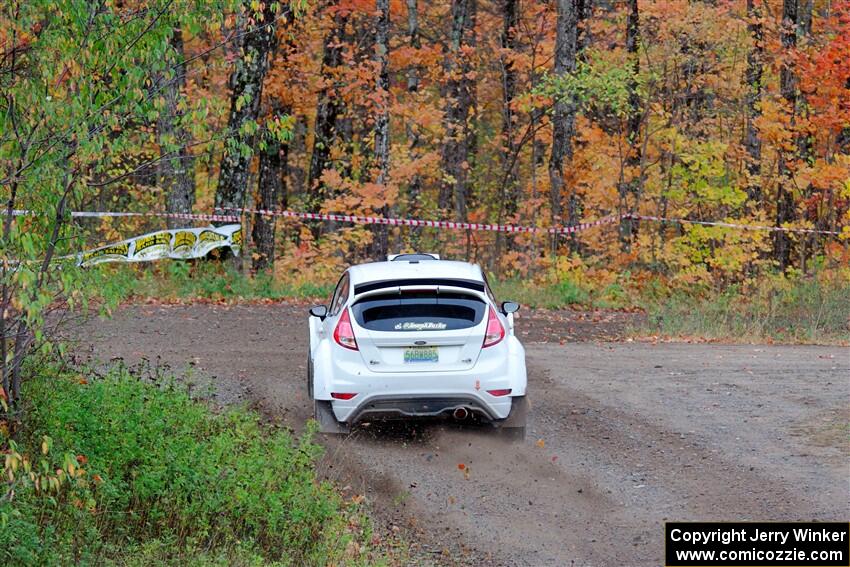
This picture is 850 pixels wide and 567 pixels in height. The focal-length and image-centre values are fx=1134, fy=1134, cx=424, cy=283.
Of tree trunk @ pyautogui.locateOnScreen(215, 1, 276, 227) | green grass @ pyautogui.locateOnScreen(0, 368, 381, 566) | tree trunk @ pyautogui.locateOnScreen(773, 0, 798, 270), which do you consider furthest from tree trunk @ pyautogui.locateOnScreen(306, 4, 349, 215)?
green grass @ pyautogui.locateOnScreen(0, 368, 381, 566)

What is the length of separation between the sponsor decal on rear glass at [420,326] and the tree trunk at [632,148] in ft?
58.3

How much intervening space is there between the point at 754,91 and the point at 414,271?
2072 centimetres

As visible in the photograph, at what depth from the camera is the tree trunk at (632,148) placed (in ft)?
94.9

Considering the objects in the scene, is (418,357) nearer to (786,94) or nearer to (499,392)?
(499,392)

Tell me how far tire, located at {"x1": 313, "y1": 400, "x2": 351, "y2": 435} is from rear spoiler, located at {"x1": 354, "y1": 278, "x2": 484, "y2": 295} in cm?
121

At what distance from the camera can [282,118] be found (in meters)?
10.1

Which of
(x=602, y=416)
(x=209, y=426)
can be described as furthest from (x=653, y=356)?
(x=209, y=426)

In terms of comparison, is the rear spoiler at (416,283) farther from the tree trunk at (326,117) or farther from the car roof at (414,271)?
the tree trunk at (326,117)

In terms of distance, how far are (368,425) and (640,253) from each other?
16602 millimetres

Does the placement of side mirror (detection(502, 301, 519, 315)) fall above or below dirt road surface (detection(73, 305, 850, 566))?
above

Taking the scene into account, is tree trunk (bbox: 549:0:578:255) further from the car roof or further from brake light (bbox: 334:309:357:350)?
brake light (bbox: 334:309:357:350)

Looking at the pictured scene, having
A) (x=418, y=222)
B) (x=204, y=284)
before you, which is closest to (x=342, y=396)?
(x=204, y=284)

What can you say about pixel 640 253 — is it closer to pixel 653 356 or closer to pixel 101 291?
pixel 653 356

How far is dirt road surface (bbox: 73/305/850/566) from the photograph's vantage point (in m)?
9.38
